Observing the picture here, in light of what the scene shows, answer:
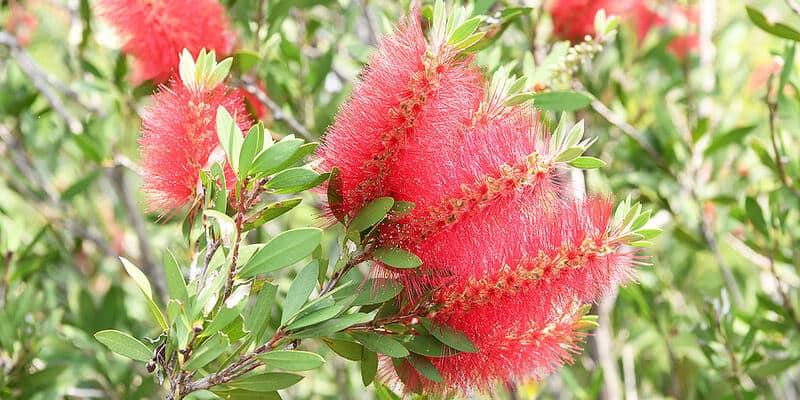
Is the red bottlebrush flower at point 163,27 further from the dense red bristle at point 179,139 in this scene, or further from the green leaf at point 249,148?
the green leaf at point 249,148

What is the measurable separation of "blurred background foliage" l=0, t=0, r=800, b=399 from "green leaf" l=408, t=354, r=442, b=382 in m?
0.62

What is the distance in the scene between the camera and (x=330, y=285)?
3.76ft

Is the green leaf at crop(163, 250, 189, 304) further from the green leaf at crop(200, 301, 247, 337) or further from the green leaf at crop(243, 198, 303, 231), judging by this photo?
the green leaf at crop(243, 198, 303, 231)

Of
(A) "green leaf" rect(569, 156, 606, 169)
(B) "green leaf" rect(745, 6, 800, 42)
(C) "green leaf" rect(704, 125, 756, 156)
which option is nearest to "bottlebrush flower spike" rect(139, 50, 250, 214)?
(A) "green leaf" rect(569, 156, 606, 169)

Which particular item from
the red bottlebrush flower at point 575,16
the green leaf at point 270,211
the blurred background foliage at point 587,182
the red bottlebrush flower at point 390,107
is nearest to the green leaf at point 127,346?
the green leaf at point 270,211

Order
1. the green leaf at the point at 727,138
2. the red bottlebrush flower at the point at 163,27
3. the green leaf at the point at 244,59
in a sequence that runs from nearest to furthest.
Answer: the red bottlebrush flower at the point at 163,27
the green leaf at the point at 244,59
the green leaf at the point at 727,138

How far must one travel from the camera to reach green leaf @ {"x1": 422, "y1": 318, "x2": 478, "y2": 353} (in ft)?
3.54

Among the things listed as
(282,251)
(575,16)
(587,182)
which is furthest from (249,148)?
(587,182)

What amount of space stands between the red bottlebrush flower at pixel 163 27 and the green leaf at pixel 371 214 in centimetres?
55

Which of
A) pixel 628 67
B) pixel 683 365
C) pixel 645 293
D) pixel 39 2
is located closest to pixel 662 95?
pixel 628 67

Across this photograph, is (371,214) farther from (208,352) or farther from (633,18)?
(633,18)

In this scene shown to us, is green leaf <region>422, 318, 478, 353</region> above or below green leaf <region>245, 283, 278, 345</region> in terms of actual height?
below

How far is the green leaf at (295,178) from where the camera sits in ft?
3.55

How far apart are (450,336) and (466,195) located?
0.21 m
